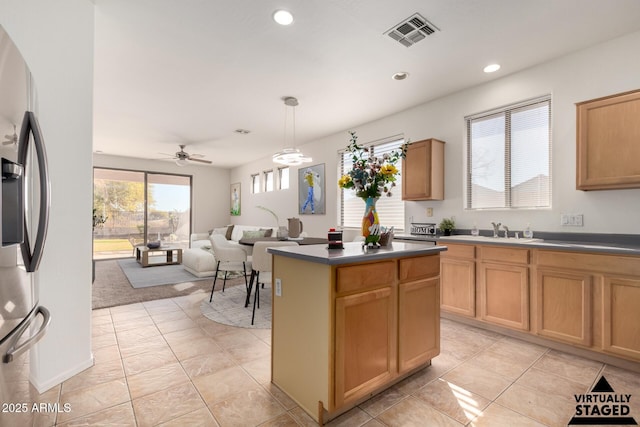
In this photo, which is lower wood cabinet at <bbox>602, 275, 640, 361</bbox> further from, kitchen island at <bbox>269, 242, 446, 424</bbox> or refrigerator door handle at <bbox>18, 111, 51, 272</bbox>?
refrigerator door handle at <bbox>18, 111, 51, 272</bbox>

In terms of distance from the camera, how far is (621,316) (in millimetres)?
2262

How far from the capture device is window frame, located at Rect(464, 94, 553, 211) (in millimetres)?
3137

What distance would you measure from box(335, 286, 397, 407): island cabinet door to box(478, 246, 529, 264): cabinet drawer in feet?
5.29

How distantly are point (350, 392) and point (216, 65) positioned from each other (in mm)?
3338

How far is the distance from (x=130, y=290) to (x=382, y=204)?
4.18 meters

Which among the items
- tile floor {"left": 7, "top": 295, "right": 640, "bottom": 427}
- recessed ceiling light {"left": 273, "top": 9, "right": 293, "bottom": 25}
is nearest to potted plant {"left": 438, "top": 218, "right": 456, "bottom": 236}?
tile floor {"left": 7, "top": 295, "right": 640, "bottom": 427}

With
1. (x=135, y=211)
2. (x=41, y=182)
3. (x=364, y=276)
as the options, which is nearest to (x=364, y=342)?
(x=364, y=276)

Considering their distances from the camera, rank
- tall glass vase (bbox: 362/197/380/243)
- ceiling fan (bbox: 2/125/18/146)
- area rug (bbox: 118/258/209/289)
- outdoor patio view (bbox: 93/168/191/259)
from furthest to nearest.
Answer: outdoor patio view (bbox: 93/168/191/259) → area rug (bbox: 118/258/209/289) → tall glass vase (bbox: 362/197/380/243) → ceiling fan (bbox: 2/125/18/146)

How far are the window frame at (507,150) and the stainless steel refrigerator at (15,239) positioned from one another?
398cm

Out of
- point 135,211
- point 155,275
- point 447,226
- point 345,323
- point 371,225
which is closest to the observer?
point 345,323

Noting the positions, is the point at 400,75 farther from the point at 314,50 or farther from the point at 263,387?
the point at 263,387

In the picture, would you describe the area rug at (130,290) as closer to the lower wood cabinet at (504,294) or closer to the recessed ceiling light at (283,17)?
the lower wood cabinet at (504,294)

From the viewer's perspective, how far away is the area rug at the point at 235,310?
3227 millimetres

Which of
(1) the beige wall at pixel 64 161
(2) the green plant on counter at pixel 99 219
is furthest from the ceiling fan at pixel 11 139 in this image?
(2) the green plant on counter at pixel 99 219
